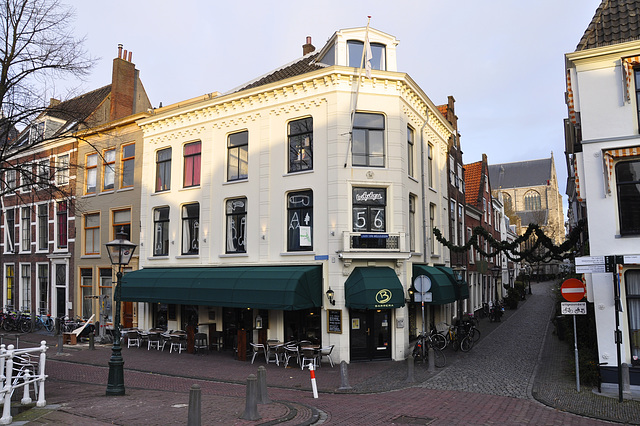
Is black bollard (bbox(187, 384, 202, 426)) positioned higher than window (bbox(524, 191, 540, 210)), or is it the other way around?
window (bbox(524, 191, 540, 210))

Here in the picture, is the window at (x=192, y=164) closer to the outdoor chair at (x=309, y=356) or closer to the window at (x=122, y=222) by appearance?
the window at (x=122, y=222)

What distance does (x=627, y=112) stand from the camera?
1284 centimetres

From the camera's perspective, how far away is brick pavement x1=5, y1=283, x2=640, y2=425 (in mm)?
10094

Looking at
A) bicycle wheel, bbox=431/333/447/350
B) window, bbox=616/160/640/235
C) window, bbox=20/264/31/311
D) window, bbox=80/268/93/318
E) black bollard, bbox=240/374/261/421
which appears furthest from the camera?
window, bbox=20/264/31/311

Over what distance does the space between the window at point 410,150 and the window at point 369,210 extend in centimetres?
251

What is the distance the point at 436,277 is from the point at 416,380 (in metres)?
6.00

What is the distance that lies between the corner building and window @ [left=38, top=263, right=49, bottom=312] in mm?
9915

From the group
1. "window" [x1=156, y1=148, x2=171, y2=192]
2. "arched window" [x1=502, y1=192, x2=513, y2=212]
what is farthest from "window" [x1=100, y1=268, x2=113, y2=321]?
"arched window" [x1=502, y1=192, x2=513, y2=212]

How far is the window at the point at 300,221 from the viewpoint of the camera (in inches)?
734

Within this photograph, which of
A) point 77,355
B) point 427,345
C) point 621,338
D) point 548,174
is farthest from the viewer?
point 548,174

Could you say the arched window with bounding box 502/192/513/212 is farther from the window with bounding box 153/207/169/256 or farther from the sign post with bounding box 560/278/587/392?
the sign post with bounding box 560/278/587/392

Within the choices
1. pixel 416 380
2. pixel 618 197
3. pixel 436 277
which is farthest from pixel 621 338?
pixel 436 277

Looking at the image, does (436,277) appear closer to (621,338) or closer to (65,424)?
(621,338)

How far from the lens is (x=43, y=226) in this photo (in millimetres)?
29641
